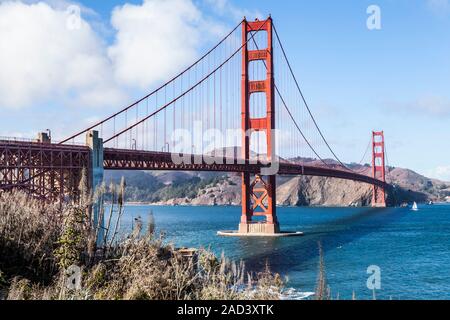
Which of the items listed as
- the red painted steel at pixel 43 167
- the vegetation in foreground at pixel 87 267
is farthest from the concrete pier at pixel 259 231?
the vegetation in foreground at pixel 87 267

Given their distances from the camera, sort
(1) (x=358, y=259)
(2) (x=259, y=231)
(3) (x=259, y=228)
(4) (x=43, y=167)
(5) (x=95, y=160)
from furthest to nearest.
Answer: (3) (x=259, y=228), (2) (x=259, y=231), (1) (x=358, y=259), (5) (x=95, y=160), (4) (x=43, y=167)

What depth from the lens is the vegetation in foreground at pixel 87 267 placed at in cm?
1397

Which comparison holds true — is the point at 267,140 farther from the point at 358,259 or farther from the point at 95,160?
the point at 95,160

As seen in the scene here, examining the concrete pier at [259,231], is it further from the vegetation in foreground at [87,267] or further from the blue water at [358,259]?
the vegetation in foreground at [87,267]

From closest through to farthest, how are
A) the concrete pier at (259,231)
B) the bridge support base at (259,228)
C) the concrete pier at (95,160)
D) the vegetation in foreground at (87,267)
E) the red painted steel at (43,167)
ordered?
1. the vegetation in foreground at (87,267)
2. the red painted steel at (43,167)
3. the concrete pier at (95,160)
4. the concrete pier at (259,231)
5. the bridge support base at (259,228)

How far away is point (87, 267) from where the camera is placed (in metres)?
18.9

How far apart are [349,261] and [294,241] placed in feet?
51.6

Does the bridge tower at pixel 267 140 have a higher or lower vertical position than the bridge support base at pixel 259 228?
higher

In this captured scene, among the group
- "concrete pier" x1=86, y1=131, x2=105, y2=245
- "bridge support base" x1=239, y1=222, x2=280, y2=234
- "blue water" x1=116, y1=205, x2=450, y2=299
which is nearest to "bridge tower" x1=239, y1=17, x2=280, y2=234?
"bridge support base" x1=239, y1=222, x2=280, y2=234

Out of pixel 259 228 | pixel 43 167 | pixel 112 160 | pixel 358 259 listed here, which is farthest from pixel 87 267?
pixel 259 228

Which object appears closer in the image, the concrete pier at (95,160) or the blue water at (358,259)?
the blue water at (358,259)
